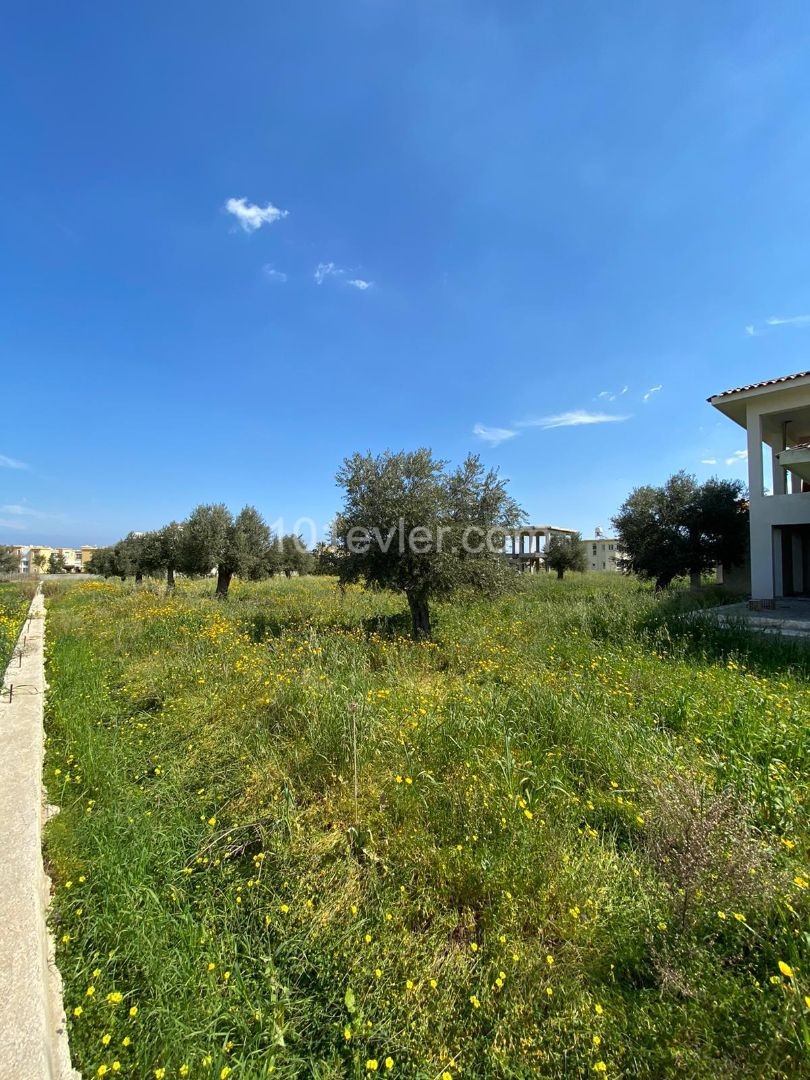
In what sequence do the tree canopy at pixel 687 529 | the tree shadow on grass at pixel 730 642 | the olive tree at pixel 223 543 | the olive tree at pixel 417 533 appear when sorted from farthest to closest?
1. the olive tree at pixel 223 543
2. the tree canopy at pixel 687 529
3. the olive tree at pixel 417 533
4. the tree shadow on grass at pixel 730 642

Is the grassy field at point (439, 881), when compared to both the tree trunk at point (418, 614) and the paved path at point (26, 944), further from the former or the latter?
the tree trunk at point (418, 614)

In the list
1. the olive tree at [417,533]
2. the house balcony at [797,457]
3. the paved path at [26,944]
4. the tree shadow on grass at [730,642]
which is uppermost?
the house balcony at [797,457]

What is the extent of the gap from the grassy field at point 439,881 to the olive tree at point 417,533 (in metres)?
4.08

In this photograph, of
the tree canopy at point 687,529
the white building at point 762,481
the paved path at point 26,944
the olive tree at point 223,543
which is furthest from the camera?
the olive tree at point 223,543

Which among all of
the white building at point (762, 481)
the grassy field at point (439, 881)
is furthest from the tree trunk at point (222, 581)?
the white building at point (762, 481)

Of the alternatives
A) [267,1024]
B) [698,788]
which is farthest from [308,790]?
[698,788]

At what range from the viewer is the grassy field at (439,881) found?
1.75m

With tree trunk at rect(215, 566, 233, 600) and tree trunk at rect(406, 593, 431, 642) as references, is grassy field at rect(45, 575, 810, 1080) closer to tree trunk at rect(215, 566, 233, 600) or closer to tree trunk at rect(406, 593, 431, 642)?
tree trunk at rect(406, 593, 431, 642)

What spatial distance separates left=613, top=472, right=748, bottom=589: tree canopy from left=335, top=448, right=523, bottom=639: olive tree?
1001cm

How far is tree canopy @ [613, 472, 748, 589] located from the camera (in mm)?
16578

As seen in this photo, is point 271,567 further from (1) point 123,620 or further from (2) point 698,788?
(2) point 698,788

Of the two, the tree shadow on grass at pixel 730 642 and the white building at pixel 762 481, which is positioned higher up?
the white building at pixel 762 481

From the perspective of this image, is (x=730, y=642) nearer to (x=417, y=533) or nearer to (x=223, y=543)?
(x=417, y=533)

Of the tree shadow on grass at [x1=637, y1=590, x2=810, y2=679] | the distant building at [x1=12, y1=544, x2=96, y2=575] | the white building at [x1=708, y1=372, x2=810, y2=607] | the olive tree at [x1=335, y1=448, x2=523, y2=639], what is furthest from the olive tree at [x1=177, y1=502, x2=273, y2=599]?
the distant building at [x1=12, y1=544, x2=96, y2=575]
